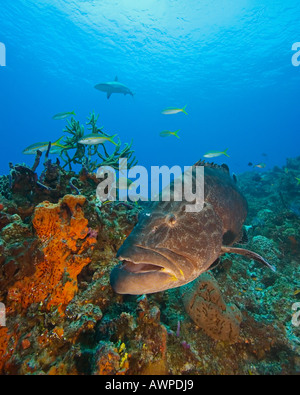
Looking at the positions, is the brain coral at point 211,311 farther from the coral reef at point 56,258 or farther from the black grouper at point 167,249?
the coral reef at point 56,258

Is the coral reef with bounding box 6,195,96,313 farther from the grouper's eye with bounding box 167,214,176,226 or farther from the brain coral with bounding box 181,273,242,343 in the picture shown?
the brain coral with bounding box 181,273,242,343

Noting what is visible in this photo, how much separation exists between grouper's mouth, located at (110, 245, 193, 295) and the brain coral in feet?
3.81

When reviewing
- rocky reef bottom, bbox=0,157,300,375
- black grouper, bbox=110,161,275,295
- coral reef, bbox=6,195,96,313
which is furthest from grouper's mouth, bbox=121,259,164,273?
coral reef, bbox=6,195,96,313

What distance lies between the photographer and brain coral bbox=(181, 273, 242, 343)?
3.34m

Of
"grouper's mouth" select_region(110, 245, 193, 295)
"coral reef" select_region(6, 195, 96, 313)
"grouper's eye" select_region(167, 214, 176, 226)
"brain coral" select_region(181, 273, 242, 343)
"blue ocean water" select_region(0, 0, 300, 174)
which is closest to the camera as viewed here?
"grouper's mouth" select_region(110, 245, 193, 295)

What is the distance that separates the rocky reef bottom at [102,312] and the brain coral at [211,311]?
0.02 meters

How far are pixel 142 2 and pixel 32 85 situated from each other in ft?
189

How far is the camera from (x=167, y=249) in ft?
8.63

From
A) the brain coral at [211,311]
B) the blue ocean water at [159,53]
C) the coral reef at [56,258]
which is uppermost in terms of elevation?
the blue ocean water at [159,53]

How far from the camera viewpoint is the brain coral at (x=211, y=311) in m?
3.34

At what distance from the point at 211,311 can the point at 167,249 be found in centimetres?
166

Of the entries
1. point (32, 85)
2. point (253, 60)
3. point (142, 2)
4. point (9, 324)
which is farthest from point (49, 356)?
point (32, 85)

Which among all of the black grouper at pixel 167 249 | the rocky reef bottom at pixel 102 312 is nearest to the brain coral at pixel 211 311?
the rocky reef bottom at pixel 102 312
